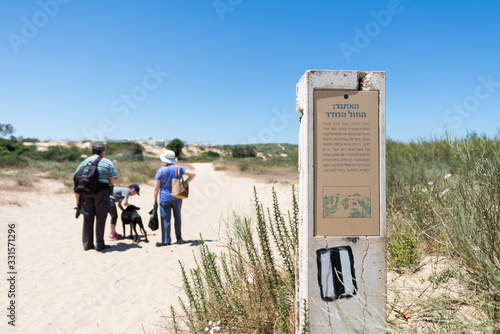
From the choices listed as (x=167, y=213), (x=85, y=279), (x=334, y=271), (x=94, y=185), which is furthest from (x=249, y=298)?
(x=94, y=185)

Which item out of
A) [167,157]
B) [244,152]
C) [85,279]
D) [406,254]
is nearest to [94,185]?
[167,157]

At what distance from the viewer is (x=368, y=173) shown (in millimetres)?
2311

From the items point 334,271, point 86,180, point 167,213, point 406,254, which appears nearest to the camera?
point 334,271

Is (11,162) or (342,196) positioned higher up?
(11,162)

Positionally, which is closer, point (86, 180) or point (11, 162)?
point (86, 180)

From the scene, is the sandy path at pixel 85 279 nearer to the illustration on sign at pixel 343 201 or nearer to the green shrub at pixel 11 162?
the illustration on sign at pixel 343 201

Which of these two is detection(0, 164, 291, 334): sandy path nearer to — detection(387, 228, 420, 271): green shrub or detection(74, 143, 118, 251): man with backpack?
detection(74, 143, 118, 251): man with backpack

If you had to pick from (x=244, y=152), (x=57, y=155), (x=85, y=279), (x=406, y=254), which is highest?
(x=244, y=152)

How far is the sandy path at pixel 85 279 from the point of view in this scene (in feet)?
11.7

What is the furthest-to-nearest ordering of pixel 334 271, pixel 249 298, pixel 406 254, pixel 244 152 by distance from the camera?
pixel 244 152 → pixel 406 254 → pixel 249 298 → pixel 334 271

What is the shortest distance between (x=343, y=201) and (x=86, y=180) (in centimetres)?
453

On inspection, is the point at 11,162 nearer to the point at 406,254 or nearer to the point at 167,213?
the point at 167,213

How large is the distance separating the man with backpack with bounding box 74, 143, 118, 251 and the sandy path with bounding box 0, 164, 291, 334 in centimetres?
81

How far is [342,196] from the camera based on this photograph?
229 cm
